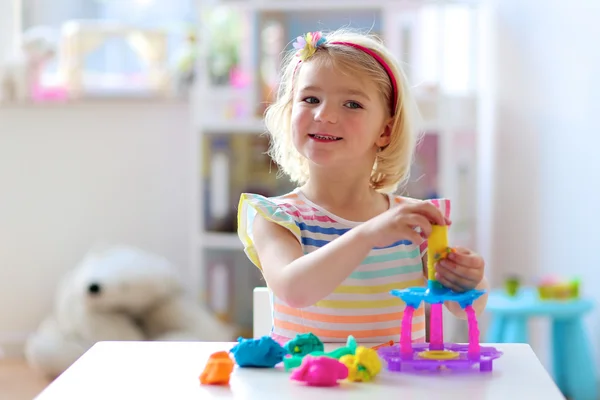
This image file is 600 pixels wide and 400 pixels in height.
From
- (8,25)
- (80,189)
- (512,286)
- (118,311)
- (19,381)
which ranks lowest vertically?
(19,381)

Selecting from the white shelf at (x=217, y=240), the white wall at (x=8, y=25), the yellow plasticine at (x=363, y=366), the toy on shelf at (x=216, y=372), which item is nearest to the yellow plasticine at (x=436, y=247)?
the yellow plasticine at (x=363, y=366)

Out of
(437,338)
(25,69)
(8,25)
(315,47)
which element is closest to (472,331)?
(437,338)

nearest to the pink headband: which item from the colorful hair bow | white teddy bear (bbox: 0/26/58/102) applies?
the colorful hair bow

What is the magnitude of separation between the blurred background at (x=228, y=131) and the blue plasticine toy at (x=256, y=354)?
1630 millimetres

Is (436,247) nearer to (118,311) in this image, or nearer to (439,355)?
(439,355)

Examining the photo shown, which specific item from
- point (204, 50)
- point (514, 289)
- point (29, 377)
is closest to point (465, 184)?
point (514, 289)

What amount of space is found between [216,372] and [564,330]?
1.70 m

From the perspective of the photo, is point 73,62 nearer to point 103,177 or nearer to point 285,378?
point 103,177

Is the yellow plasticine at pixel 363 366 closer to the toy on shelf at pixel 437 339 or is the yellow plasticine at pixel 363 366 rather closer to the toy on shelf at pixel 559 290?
the toy on shelf at pixel 437 339

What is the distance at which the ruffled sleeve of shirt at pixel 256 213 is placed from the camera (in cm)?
117

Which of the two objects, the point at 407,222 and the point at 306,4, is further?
the point at 306,4

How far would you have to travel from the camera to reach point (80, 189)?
10.3ft

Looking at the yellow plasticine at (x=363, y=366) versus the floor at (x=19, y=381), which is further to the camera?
the floor at (x=19, y=381)

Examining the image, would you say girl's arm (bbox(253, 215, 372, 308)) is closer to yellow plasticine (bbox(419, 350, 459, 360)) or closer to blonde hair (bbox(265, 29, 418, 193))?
yellow plasticine (bbox(419, 350, 459, 360))
